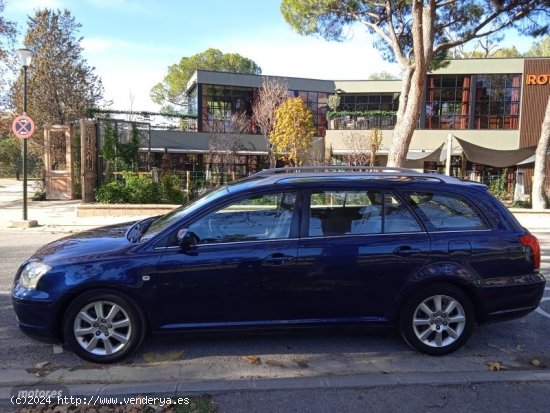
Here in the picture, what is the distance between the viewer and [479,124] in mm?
30781

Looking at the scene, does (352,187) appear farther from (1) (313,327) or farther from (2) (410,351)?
(2) (410,351)

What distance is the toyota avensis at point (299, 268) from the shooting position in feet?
13.2

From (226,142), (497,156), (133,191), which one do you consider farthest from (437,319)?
(226,142)

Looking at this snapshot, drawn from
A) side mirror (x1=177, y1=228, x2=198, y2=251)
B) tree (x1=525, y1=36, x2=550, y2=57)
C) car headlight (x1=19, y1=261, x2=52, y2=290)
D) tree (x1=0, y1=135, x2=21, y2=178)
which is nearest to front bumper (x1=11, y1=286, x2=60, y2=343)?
car headlight (x1=19, y1=261, x2=52, y2=290)

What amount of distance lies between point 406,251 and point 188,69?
57.5m

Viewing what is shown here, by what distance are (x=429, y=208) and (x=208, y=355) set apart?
240 centimetres

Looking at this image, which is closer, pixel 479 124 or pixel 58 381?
pixel 58 381

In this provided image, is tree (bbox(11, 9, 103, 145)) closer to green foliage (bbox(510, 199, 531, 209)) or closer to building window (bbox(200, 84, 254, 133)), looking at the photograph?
building window (bbox(200, 84, 254, 133))

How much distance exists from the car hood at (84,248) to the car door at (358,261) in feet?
5.29

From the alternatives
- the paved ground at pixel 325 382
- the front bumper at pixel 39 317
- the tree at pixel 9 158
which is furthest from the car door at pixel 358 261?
the tree at pixel 9 158

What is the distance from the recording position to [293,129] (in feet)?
81.2

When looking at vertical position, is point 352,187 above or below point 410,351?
above

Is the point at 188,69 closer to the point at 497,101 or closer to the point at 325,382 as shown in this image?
the point at 497,101

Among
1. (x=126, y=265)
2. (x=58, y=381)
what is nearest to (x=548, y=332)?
(x=126, y=265)
